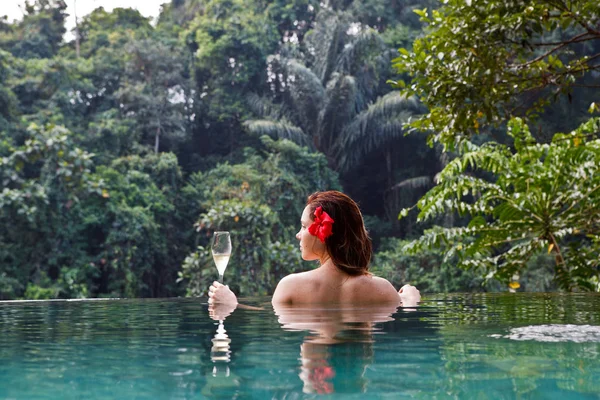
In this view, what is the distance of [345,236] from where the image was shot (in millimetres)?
3373

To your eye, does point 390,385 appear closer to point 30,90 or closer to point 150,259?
point 150,259

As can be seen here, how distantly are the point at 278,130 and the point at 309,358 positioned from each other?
19.4m

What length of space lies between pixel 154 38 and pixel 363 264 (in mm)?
21278

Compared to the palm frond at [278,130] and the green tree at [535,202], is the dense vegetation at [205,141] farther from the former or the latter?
the green tree at [535,202]

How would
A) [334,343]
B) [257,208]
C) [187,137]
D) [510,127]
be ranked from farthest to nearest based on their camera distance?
[187,137]
[257,208]
[510,127]
[334,343]

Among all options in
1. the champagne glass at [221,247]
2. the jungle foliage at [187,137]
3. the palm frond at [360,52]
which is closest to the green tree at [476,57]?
the champagne glass at [221,247]

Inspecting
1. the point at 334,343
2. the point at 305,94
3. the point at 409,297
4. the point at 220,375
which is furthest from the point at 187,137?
the point at 220,375

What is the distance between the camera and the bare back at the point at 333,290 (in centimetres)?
334

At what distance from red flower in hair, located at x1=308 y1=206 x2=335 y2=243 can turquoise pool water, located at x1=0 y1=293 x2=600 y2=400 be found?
49 centimetres

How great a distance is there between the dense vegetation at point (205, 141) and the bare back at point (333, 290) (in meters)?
11.2

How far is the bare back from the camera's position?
334 centimetres

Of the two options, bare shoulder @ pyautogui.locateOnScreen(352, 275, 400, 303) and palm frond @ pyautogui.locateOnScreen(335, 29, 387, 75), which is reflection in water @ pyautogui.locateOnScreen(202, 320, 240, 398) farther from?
palm frond @ pyautogui.locateOnScreen(335, 29, 387, 75)

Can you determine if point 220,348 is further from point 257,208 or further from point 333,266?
point 257,208

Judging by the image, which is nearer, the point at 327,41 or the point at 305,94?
the point at 305,94
